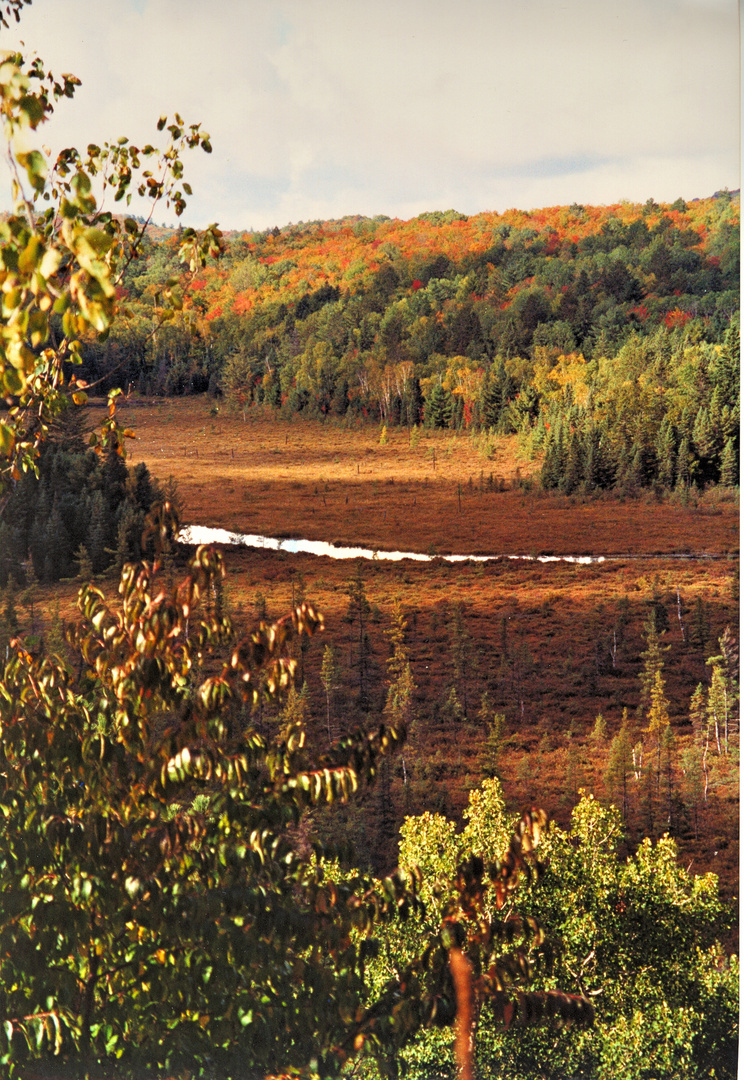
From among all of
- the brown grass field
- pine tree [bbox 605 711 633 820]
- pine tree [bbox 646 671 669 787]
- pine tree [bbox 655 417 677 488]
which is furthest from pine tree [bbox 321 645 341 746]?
pine tree [bbox 655 417 677 488]

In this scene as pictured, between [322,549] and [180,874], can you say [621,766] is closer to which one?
[322,549]

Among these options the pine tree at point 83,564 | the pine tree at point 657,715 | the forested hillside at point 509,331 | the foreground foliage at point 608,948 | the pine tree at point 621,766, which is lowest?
the foreground foliage at point 608,948

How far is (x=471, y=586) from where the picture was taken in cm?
290

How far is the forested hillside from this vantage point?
2.85 meters

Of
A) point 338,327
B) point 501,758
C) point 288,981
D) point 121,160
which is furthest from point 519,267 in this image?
point 288,981

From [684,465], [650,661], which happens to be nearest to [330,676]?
[650,661]

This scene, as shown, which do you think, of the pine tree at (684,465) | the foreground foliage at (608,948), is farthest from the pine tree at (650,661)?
the pine tree at (684,465)

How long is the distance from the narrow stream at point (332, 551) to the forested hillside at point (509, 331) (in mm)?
232

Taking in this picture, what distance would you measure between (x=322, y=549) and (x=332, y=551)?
0.03m

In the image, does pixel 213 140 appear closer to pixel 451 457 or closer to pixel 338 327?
pixel 338 327

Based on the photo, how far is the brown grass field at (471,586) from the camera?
278 centimetres

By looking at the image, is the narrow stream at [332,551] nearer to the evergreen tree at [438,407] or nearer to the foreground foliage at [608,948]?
the evergreen tree at [438,407]

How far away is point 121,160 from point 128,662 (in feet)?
4.53

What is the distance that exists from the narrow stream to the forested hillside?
232 mm
